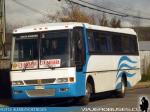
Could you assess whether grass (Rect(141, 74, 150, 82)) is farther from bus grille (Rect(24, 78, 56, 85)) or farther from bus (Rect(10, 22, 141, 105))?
bus grille (Rect(24, 78, 56, 85))

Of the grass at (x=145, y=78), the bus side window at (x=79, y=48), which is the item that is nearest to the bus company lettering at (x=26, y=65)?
the bus side window at (x=79, y=48)

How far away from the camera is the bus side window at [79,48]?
66.3 feet

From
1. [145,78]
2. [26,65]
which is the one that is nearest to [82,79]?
[26,65]

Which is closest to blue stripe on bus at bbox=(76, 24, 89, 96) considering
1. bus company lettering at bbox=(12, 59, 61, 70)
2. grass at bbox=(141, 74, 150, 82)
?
bus company lettering at bbox=(12, 59, 61, 70)

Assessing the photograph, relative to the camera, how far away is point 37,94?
66.3 feet

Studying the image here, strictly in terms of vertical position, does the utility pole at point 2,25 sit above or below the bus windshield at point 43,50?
above

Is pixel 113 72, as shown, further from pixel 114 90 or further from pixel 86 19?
pixel 86 19

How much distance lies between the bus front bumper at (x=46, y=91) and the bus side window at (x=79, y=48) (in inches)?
33.3

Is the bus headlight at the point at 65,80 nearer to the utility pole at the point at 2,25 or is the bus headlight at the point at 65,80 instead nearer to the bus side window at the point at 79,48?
the bus side window at the point at 79,48

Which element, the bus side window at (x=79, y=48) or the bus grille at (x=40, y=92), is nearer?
the bus grille at (x=40, y=92)

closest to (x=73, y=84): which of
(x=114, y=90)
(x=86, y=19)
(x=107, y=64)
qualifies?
(x=107, y=64)

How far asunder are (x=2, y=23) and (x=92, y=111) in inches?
369

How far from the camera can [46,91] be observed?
2005cm

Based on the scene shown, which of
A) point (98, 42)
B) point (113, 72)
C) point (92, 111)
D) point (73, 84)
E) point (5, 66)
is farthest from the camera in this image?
point (5, 66)
